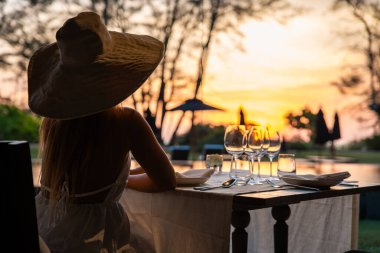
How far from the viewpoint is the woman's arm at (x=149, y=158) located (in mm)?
1657

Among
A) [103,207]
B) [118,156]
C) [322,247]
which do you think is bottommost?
[322,247]

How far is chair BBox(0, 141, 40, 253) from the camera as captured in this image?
1156mm

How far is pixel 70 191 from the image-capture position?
1679 mm

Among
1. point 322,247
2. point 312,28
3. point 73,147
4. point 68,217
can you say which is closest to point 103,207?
point 68,217

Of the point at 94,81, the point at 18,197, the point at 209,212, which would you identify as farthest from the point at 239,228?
the point at 18,197

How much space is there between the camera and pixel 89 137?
167cm

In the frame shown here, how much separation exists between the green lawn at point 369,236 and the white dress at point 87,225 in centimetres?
299

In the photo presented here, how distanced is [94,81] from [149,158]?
32 centimetres

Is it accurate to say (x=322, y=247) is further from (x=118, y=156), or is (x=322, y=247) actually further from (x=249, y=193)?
(x=118, y=156)

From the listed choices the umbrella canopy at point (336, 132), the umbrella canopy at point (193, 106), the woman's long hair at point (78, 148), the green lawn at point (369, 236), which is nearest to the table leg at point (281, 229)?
the woman's long hair at point (78, 148)

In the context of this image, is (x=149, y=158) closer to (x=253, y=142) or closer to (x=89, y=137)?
(x=89, y=137)

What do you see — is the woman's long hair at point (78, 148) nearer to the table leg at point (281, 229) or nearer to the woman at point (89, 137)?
the woman at point (89, 137)

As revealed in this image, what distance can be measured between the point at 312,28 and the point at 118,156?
284 inches

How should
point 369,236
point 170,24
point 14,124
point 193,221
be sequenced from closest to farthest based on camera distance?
point 193,221 → point 369,236 → point 14,124 → point 170,24
